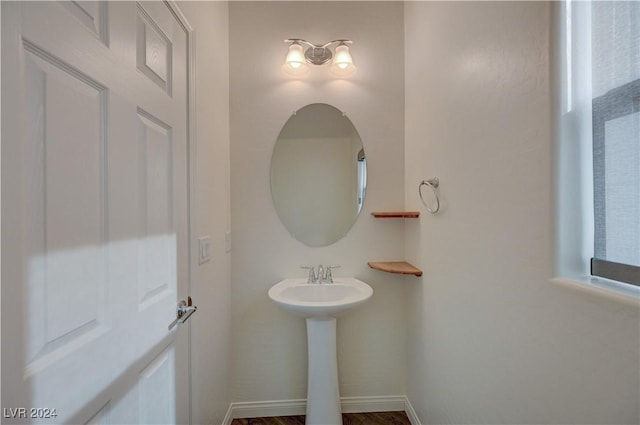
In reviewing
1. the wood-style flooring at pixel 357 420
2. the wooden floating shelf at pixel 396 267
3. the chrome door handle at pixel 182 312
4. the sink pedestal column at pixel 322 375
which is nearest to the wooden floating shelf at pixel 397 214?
the wooden floating shelf at pixel 396 267

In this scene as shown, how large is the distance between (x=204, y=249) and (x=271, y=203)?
1.95 feet

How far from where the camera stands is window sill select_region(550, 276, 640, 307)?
54 centimetres

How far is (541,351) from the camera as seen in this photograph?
726 millimetres

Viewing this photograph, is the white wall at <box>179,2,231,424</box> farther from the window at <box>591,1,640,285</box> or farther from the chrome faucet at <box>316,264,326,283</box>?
the window at <box>591,1,640,285</box>

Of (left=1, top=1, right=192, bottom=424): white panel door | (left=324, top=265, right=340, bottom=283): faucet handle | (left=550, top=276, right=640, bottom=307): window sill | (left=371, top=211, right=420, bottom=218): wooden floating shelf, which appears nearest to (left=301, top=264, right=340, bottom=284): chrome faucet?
(left=324, top=265, right=340, bottom=283): faucet handle

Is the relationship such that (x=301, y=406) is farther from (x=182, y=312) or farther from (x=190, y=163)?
(x=190, y=163)

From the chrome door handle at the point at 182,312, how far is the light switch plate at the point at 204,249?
20cm

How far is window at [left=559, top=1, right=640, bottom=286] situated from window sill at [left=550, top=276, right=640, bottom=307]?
0.02m

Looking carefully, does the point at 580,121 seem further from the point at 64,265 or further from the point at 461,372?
the point at 64,265

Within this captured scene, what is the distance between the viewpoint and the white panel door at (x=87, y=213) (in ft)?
1.48

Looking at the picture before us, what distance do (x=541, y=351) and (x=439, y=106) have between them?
1078 mm

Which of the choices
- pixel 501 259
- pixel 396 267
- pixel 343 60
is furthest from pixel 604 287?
pixel 343 60

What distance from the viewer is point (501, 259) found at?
34.7 inches

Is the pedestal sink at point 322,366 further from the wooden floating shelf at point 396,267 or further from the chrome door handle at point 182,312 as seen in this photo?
the chrome door handle at point 182,312
